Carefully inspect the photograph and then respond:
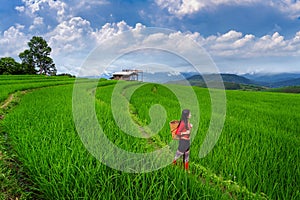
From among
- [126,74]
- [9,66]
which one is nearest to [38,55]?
[9,66]

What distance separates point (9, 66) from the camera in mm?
39969

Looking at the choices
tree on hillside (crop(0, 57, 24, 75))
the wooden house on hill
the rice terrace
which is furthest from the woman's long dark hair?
tree on hillside (crop(0, 57, 24, 75))

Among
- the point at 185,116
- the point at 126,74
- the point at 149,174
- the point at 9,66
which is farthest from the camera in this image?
the point at 9,66

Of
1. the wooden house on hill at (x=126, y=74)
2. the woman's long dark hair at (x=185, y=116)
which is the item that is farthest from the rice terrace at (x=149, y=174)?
the wooden house on hill at (x=126, y=74)

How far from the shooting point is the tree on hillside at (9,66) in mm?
38725

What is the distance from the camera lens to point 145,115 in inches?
219

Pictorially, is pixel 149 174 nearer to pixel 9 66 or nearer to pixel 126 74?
pixel 126 74

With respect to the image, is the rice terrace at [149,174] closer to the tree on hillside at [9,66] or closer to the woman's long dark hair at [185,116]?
the woman's long dark hair at [185,116]

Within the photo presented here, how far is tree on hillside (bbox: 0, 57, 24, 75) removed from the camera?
38725 mm

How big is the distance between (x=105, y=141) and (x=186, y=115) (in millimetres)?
1359

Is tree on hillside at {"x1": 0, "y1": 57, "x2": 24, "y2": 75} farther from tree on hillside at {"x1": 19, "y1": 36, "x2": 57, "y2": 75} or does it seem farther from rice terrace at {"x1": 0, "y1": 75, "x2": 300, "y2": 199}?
rice terrace at {"x1": 0, "y1": 75, "x2": 300, "y2": 199}

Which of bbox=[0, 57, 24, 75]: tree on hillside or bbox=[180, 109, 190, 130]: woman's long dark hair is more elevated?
bbox=[0, 57, 24, 75]: tree on hillside

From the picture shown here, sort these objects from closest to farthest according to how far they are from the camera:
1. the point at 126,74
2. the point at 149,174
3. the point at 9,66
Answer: the point at 149,174 → the point at 126,74 → the point at 9,66

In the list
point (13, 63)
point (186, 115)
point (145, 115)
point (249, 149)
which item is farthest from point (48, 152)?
point (13, 63)
